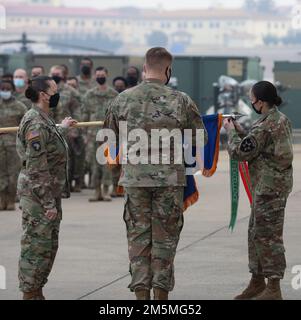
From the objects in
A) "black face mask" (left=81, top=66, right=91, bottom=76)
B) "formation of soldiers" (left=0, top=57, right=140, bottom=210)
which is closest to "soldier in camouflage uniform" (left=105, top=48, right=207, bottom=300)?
"formation of soldiers" (left=0, top=57, right=140, bottom=210)

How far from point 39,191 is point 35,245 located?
1.25 feet

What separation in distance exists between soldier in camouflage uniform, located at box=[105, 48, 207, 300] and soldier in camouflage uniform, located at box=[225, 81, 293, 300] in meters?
0.74

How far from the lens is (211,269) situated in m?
11.3

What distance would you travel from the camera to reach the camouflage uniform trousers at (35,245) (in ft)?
30.1

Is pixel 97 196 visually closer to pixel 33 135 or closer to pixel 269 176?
pixel 269 176

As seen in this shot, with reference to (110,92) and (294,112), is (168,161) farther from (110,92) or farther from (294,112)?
(294,112)

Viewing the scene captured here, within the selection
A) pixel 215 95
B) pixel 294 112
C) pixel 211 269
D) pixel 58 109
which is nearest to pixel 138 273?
pixel 211 269

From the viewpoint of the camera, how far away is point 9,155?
16.7m

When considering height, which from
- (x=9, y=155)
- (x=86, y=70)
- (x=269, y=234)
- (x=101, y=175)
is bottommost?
(x=101, y=175)

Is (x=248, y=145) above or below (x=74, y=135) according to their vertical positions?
above

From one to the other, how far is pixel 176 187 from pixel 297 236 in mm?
4905

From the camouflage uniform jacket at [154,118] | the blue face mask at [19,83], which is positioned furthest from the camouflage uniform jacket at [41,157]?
the blue face mask at [19,83]

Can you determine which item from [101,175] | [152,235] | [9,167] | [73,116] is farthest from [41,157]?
[73,116]

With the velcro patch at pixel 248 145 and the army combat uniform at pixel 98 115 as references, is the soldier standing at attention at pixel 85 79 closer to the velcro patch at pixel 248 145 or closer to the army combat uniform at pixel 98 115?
the army combat uniform at pixel 98 115
